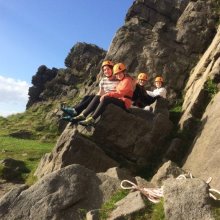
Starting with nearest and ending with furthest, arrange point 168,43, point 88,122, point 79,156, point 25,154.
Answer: point 79,156, point 88,122, point 25,154, point 168,43

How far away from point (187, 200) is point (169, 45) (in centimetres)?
2493

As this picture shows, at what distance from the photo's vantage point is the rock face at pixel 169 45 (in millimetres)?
31516

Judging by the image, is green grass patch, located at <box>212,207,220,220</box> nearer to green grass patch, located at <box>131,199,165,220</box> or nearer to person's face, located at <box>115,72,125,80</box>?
green grass patch, located at <box>131,199,165,220</box>

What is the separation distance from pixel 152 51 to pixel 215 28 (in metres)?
A: 5.59

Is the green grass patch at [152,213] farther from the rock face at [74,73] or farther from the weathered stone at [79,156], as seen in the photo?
the rock face at [74,73]

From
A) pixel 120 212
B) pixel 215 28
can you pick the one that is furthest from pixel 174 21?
pixel 120 212

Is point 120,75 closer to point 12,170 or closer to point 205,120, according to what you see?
point 205,120

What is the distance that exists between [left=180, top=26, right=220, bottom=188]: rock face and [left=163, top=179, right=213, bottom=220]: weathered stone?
9.30 feet

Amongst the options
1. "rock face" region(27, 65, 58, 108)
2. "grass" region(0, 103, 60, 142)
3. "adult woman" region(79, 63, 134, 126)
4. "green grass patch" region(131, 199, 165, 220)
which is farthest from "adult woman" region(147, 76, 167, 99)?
"rock face" region(27, 65, 58, 108)

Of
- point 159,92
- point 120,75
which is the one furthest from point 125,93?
point 159,92

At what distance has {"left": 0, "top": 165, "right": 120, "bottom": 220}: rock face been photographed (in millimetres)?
12117

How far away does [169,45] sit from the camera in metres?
33.6

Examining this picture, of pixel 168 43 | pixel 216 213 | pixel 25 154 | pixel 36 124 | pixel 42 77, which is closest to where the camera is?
pixel 216 213

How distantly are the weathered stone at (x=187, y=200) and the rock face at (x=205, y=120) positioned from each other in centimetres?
283
